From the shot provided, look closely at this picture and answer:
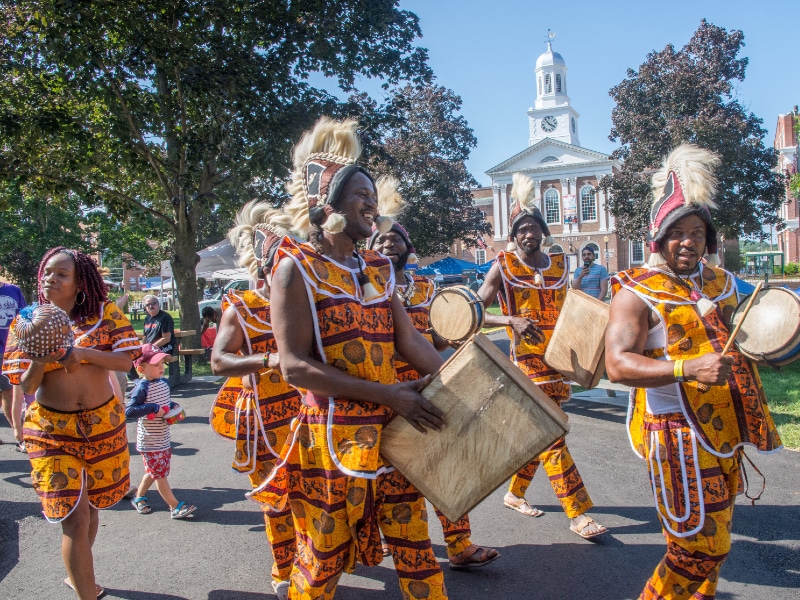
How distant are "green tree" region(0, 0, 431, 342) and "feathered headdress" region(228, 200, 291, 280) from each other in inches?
325

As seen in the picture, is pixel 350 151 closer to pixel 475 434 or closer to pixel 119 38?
pixel 475 434

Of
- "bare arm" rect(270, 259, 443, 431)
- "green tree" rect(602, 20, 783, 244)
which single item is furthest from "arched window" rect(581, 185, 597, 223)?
"bare arm" rect(270, 259, 443, 431)

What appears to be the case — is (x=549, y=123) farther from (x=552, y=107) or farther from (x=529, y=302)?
(x=529, y=302)

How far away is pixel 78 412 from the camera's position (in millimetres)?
3477

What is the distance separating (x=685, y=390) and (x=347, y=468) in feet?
4.79

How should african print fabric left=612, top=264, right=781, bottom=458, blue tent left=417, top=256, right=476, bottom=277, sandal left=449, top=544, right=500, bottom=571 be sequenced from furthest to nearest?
blue tent left=417, top=256, right=476, bottom=277 < sandal left=449, top=544, right=500, bottom=571 < african print fabric left=612, top=264, right=781, bottom=458

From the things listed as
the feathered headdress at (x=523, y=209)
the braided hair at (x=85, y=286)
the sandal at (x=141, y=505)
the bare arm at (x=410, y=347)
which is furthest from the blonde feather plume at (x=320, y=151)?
the sandal at (x=141, y=505)

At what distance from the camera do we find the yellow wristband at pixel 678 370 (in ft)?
8.43

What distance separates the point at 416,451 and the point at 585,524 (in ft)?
8.21

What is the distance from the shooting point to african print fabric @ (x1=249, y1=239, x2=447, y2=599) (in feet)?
7.98

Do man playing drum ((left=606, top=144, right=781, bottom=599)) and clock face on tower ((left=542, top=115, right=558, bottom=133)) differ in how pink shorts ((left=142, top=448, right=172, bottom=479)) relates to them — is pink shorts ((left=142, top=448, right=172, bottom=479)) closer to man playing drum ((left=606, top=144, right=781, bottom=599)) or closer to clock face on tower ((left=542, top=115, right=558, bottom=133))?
man playing drum ((left=606, top=144, right=781, bottom=599))

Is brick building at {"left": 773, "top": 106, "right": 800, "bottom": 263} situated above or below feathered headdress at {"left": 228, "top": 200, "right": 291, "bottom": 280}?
above

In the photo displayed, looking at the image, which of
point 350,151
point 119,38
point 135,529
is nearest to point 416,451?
point 350,151

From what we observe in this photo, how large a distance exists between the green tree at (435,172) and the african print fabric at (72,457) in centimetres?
2343
